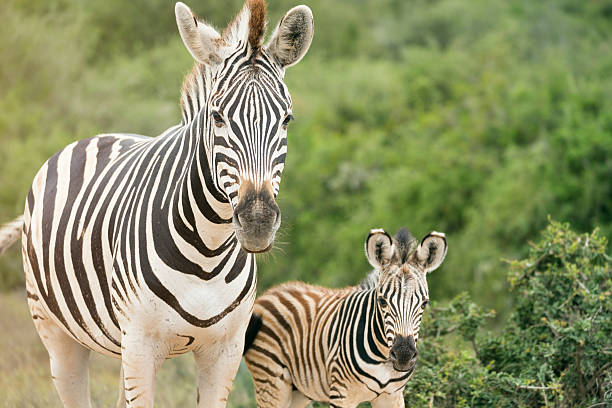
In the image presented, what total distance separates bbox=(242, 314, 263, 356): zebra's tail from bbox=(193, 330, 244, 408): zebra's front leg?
44.5 inches

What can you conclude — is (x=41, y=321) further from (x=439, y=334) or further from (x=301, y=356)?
(x=439, y=334)

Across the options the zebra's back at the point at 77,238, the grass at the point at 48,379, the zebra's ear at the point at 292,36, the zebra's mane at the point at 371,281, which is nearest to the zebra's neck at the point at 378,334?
the zebra's mane at the point at 371,281

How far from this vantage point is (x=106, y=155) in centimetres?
496

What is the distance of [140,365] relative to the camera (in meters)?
3.95

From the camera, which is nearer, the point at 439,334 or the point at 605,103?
the point at 439,334

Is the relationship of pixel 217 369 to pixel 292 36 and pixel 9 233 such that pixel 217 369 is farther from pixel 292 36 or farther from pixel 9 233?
pixel 9 233

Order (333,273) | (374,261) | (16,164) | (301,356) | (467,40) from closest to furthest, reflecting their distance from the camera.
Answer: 1. (374,261)
2. (301,356)
3. (16,164)
4. (333,273)
5. (467,40)

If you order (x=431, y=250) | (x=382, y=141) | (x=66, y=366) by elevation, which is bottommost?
(x=66, y=366)

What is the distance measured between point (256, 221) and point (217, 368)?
121cm

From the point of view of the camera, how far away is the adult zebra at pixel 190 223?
3.53 metres

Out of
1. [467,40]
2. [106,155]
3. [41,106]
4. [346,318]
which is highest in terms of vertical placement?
[467,40]

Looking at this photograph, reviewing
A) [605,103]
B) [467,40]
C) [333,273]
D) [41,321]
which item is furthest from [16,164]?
[467,40]

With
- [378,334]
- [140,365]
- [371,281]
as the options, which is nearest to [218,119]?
[140,365]

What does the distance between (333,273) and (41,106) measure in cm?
782
